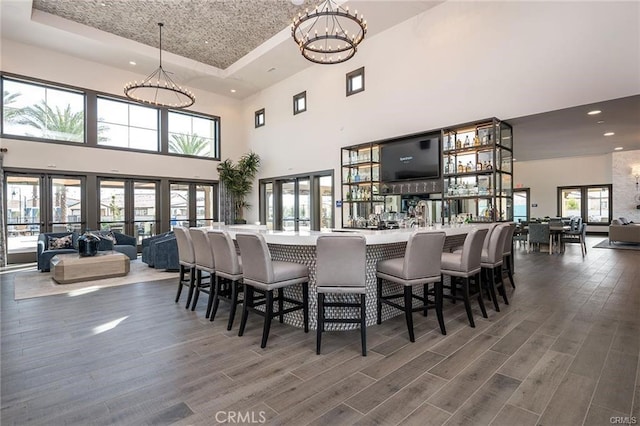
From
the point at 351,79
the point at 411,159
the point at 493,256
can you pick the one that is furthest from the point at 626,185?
the point at 493,256

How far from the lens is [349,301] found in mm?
3287

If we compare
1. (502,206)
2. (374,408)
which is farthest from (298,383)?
(502,206)

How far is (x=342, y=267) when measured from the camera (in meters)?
2.75

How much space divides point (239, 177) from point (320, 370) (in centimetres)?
931

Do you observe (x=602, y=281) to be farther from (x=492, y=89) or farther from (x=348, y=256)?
(x=348, y=256)

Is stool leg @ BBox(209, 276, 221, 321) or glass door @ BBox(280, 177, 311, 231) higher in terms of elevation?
glass door @ BBox(280, 177, 311, 231)

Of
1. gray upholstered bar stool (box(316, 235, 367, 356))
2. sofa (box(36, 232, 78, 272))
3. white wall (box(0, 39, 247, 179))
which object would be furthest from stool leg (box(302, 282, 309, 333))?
white wall (box(0, 39, 247, 179))

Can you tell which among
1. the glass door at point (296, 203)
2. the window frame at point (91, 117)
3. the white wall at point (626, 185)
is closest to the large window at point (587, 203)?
the white wall at point (626, 185)

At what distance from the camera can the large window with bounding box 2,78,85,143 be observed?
304 inches

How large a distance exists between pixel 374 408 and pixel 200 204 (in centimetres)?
1022

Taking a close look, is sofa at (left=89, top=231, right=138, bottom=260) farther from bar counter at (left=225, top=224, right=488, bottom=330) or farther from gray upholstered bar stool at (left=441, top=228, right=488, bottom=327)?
gray upholstered bar stool at (left=441, top=228, right=488, bottom=327)

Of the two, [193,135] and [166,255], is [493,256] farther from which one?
[193,135]

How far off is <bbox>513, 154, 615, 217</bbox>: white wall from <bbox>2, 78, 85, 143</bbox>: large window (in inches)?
641

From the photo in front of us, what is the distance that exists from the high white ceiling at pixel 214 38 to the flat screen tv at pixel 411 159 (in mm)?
1469
